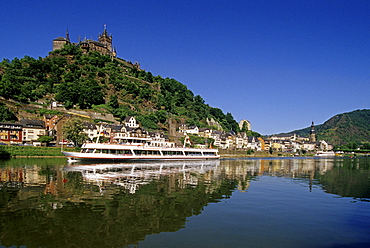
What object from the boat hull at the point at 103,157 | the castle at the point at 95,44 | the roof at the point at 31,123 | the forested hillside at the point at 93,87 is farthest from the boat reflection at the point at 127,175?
the castle at the point at 95,44

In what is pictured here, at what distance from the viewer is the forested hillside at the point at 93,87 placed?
101 m

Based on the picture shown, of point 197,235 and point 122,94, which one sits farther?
point 122,94

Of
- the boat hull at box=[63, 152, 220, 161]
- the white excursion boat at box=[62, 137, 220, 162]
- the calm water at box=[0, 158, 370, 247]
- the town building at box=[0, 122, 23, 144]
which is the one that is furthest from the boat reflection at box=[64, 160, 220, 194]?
the town building at box=[0, 122, 23, 144]

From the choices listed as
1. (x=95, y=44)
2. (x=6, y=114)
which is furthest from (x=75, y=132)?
(x=95, y=44)

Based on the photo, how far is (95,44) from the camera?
16075 centimetres

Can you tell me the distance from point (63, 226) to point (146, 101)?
126523mm

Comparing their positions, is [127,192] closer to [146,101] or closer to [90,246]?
[90,246]

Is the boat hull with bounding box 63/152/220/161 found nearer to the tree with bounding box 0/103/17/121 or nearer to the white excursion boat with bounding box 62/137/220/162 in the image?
the white excursion boat with bounding box 62/137/220/162

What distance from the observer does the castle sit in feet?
483

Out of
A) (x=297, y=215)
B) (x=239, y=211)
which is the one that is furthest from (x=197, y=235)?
(x=297, y=215)

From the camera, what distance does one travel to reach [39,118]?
3506 inches

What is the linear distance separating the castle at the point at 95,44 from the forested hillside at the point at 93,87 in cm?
812

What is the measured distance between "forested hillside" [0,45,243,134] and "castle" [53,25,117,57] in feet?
26.6

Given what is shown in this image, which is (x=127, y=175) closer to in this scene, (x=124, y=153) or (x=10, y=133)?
(x=124, y=153)
